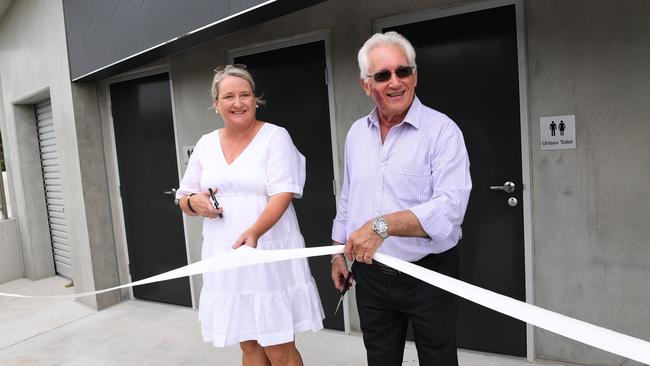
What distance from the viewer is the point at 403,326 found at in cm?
168

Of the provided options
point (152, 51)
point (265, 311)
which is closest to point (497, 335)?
point (265, 311)

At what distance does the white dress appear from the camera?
1.79 metres

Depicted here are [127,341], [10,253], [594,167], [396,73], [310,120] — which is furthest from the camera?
[10,253]

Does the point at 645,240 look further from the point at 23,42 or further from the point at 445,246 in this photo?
the point at 23,42

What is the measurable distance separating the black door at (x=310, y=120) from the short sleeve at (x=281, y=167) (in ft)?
4.72

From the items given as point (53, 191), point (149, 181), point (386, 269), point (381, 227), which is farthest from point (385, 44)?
point (53, 191)

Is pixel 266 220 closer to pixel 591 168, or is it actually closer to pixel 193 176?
pixel 193 176

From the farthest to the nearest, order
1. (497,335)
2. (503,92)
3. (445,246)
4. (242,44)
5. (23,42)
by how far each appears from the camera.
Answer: (23,42) → (242,44) → (497,335) → (503,92) → (445,246)

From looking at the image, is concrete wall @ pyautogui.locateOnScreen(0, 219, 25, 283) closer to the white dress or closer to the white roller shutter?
the white roller shutter

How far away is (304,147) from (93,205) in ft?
8.18

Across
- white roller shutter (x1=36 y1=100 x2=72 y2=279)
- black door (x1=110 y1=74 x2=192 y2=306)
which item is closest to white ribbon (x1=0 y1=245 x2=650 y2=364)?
black door (x1=110 y1=74 x2=192 y2=306)

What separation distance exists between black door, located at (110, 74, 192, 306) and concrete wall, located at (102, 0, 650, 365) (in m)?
2.60

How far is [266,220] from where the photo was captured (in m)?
1.72

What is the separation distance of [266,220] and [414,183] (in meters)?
0.59
